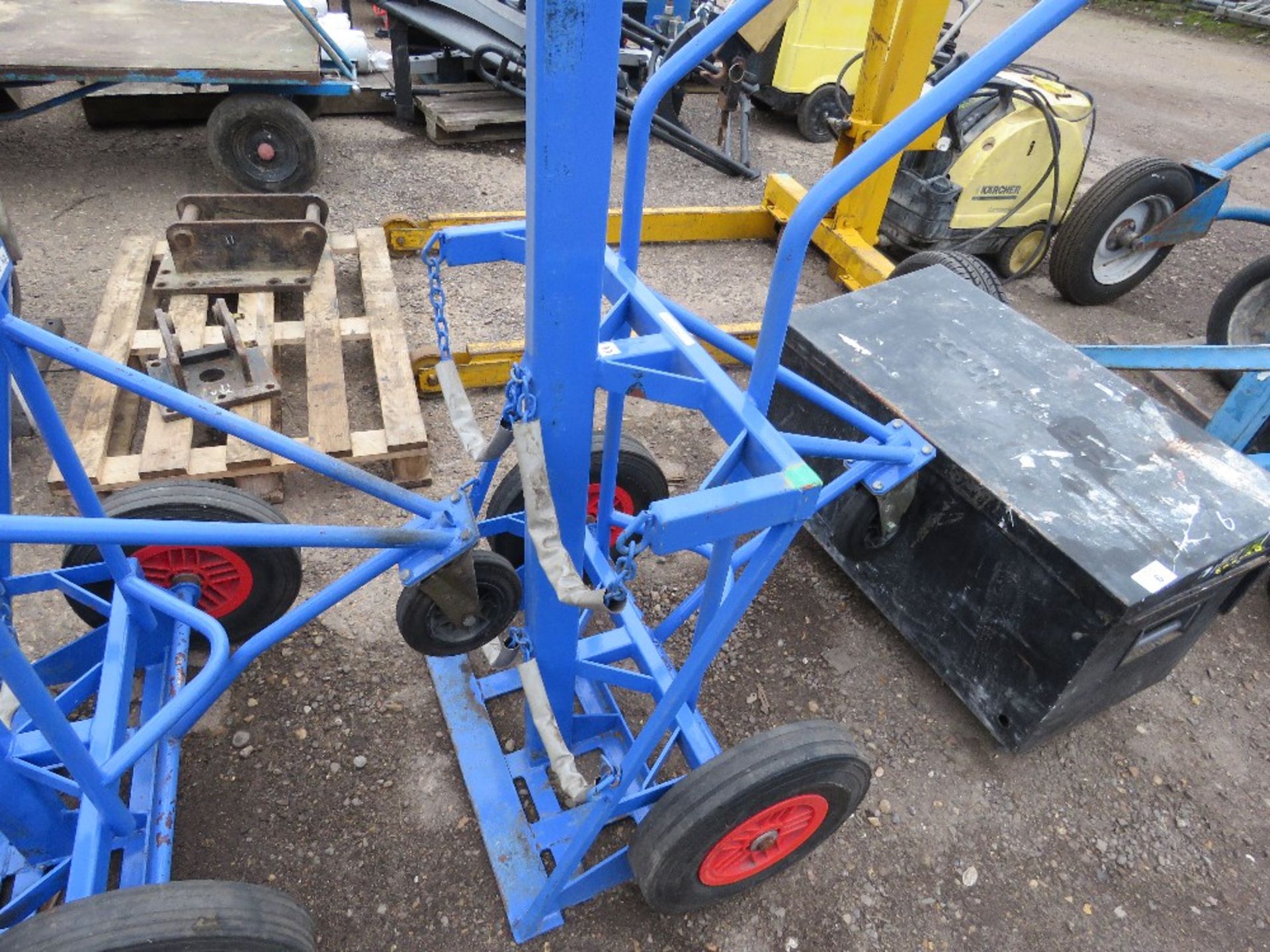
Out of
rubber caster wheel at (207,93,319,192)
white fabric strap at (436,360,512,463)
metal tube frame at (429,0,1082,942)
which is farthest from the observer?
rubber caster wheel at (207,93,319,192)

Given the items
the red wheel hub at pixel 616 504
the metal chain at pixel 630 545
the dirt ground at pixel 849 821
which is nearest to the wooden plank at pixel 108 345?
the dirt ground at pixel 849 821

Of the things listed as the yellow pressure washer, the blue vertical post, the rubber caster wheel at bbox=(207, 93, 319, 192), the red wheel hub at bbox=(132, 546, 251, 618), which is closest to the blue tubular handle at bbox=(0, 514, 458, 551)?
the blue vertical post

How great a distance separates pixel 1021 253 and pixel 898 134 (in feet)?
14.3

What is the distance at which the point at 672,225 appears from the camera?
4660 millimetres

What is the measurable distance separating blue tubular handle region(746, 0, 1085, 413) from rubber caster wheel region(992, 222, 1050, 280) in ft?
13.4

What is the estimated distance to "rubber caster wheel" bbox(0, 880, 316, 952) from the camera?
135 cm

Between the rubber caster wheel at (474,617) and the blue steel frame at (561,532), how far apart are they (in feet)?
0.44

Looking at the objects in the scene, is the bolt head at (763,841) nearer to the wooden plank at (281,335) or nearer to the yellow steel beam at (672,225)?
the wooden plank at (281,335)

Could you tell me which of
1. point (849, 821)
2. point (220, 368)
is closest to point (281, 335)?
point (220, 368)

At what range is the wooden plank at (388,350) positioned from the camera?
2.96 m

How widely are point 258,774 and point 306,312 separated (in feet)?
6.54

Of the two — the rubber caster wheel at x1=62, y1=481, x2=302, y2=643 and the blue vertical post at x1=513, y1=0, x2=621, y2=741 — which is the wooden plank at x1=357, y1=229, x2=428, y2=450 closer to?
the rubber caster wheel at x1=62, y1=481, x2=302, y2=643

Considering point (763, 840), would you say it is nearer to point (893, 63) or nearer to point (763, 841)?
point (763, 841)

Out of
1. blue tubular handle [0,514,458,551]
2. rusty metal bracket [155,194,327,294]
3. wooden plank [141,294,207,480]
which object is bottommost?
wooden plank [141,294,207,480]
